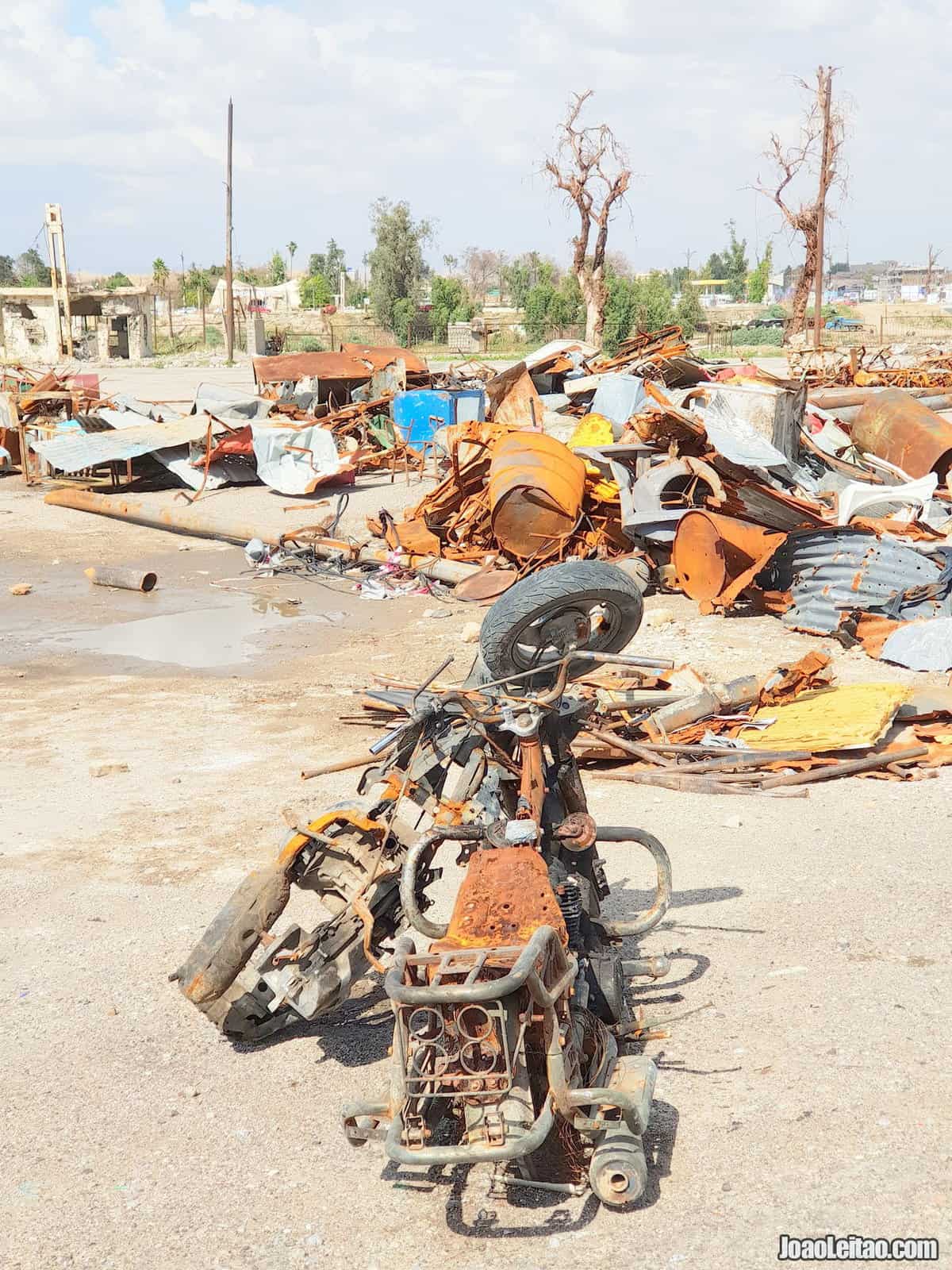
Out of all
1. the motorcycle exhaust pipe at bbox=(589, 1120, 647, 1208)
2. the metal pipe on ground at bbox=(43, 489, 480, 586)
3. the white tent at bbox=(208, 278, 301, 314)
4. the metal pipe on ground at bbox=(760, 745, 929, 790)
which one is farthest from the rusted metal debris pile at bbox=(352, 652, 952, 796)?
the white tent at bbox=(208, 278, 301, 314)

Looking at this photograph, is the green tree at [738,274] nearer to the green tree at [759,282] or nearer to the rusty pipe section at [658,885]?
the green tree at [759,282]

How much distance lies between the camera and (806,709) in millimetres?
7652

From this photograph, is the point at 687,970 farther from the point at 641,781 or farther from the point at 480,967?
the point at 641,781

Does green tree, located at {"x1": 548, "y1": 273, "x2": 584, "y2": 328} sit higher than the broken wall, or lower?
higher

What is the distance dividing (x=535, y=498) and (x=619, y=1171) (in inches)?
401

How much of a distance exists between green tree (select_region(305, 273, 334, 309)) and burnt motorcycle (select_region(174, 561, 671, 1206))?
59785mm

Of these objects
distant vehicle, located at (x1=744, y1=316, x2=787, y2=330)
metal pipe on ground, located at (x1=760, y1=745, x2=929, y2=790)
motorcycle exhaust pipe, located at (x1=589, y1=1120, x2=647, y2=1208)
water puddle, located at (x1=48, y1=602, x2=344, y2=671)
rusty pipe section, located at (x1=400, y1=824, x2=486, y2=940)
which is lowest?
water puddle, located at (x1=48, y1=602, x2=344, y2=671)

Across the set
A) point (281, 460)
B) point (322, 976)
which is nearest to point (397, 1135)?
point (322, 976)

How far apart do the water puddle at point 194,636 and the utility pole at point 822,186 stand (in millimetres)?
23266

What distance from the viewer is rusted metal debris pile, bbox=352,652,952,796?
Answer: 689 centimetres

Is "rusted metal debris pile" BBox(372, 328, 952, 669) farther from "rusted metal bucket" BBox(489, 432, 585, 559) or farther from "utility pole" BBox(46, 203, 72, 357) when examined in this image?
"utility pole" BBox(46, 203, 72, 357)

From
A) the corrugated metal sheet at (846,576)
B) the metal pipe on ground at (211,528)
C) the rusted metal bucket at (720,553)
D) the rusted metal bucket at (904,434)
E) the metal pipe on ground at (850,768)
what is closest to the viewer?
the metal pipe on ground at (850,768)

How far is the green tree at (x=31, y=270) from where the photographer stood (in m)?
79.7

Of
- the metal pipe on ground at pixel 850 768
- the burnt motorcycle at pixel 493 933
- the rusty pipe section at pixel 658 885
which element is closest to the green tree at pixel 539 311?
the metal pipe on ground at pixel 850 768
